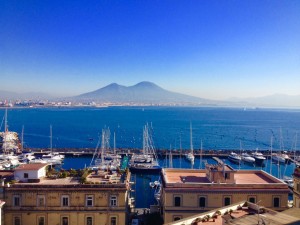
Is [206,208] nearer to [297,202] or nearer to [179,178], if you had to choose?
[179,178]

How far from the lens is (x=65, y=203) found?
1049 inches

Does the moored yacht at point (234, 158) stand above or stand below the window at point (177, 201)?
below

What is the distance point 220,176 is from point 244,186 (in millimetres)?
2090

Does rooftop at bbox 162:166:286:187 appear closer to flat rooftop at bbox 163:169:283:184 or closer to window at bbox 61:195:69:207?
flat rooftop at bbox 163:169:283:184

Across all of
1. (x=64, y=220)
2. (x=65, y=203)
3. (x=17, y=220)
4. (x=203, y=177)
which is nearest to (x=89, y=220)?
(x=64, y=220)

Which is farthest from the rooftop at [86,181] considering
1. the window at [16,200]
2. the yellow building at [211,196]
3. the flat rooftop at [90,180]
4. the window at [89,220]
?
the yellow building at [211,196]

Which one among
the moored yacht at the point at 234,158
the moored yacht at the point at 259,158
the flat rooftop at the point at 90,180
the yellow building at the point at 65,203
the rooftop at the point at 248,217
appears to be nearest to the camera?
the rooftop at the point at 248,217

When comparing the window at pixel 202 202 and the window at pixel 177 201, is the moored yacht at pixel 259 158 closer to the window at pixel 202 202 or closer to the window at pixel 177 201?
the window at pixel 202 202

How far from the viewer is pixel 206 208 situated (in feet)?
89.1

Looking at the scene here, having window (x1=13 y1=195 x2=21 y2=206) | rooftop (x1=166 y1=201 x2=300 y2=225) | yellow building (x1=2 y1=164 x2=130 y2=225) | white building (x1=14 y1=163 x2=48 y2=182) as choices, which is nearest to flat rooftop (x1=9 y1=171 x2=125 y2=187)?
yellow building (x1=2 y1=164 x2=130 y2=225)

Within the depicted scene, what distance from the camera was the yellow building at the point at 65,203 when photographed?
26.4 metres

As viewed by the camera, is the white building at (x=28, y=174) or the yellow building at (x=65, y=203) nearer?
the yellow building at (x=65, y=203)

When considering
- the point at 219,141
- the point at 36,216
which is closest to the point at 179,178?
the point at 36,216

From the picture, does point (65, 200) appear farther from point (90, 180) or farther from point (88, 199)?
point (90, 180)
